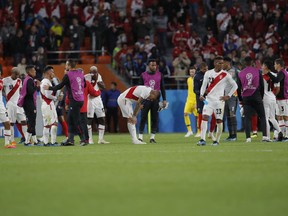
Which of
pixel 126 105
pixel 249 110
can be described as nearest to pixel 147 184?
pixel 126 105

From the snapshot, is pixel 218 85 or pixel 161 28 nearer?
pixel 218 85

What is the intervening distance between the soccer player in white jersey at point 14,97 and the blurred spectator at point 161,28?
1171cm

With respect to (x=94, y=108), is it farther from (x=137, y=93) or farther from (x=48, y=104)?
(x=137, y=93)

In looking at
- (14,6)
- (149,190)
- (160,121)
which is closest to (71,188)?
(149,190)

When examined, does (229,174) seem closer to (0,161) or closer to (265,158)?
(265,158)

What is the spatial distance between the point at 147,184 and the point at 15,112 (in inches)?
509

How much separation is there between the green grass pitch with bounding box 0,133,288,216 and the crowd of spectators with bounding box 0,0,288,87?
16428 millimetres

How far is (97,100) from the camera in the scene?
22.0 metres

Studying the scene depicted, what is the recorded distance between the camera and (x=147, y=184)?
10398 millimetres

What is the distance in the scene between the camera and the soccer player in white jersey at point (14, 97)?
22.6m

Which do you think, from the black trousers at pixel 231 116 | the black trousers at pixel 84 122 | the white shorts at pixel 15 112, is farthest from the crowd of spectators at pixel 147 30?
the black trousers at pixel 84 122

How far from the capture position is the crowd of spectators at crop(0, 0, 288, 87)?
3189 cm

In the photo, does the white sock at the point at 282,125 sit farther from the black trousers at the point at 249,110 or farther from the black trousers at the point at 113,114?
the black trousers at the point at 113,114

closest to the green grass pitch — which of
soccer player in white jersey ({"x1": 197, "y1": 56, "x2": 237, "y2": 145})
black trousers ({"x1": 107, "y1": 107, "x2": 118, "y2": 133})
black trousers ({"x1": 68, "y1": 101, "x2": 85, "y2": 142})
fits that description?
soccer player in white jersey ({"x1": 197, "y1": 56, "x2": 237, "y2": 145})
